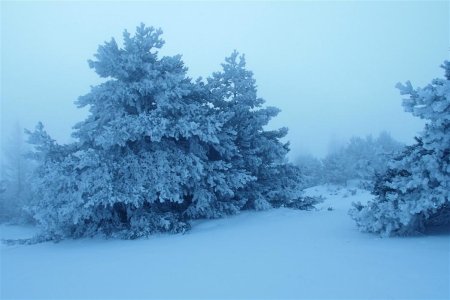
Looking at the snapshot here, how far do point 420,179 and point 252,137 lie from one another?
5.90 metres

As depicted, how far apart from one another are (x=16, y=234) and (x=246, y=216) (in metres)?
17.6

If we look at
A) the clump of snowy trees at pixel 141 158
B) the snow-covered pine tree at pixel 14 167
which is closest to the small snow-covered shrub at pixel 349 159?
the clump of snowy trees at pixel 141 158

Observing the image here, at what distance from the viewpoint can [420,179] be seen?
529 centimetres

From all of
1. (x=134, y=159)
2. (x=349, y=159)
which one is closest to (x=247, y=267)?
(x=134, y=159)

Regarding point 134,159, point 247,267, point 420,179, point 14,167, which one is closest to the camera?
point 247,267

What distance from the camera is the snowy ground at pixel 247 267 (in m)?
3.98

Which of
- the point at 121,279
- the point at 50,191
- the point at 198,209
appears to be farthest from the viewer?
the point at 198,209

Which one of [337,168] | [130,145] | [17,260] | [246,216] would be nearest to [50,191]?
[17,260]

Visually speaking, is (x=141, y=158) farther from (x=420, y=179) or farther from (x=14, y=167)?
(x=14, y=167)

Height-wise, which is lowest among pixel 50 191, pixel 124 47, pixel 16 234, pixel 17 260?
pixel 16 234

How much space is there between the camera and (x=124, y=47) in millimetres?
9281

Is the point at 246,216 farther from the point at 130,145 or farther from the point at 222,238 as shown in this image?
the point at 130,145

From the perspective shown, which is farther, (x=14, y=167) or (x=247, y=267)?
(x=14, y=167)

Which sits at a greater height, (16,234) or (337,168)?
(337,168)
